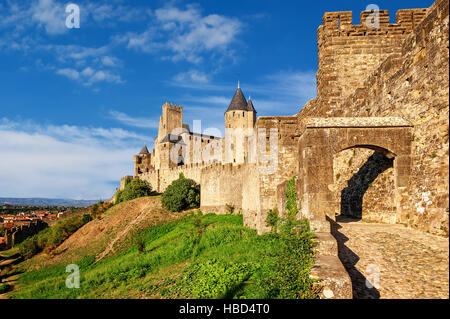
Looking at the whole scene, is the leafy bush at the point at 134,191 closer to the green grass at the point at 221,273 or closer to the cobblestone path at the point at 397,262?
the green grass at the point at 221,273

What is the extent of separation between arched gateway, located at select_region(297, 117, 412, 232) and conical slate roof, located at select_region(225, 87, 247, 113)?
2067 inches

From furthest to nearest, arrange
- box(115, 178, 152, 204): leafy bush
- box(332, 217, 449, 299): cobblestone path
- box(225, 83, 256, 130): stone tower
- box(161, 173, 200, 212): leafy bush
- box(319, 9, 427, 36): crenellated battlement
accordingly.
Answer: box(225, 83, 256, 130): stone tower, box(115, 178, 152, 204): leafy bush, box(161, 173, 200, 212): leafy bush, box(319, 9, 427, 36): crenellated battlement, box(332, 217, 449, 299): cobblestone path

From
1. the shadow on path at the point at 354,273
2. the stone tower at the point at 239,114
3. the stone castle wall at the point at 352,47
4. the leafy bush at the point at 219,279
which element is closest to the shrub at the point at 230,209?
the stone castle wall at the point at 352,47

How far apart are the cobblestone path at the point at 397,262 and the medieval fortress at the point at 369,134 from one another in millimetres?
658

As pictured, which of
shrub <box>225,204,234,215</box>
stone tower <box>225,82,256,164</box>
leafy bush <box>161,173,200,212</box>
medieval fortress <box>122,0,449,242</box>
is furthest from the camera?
stone tower <box>225,82,256,164</box>

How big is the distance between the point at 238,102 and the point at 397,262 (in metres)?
57.2

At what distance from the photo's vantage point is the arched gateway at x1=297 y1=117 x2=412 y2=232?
28.3 feet

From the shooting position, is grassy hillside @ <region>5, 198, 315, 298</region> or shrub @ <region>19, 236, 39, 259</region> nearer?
grassy hillside @ <region>5, 198, 315, 298</region>

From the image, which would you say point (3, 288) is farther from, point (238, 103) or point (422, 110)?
point (238, 103)

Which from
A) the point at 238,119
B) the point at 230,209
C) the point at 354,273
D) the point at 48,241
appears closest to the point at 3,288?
the point at 48,241

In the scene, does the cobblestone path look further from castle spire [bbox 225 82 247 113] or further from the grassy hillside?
castle spire [bbox 225 82 247 113]

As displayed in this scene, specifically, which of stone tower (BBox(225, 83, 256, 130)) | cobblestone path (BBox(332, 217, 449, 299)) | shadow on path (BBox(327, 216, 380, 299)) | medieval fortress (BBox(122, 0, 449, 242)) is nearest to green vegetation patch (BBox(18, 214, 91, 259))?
medieval fortress (BBox(122, 0, 449, 242))
